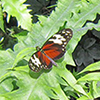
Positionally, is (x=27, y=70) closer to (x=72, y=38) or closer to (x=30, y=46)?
(x=30, y=46)

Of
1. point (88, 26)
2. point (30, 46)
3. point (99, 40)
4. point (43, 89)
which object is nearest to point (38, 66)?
point (43, 89)

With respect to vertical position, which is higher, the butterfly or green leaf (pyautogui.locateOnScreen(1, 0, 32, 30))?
green leaf (pyautogui.locateOnScreen(1, 0, 32, 30))

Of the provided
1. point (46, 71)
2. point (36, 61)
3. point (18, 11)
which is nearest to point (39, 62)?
point (36, 61)

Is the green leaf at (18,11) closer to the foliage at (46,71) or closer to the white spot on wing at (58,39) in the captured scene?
the foliage at (46,71)

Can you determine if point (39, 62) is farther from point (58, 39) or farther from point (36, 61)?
point (58, 39)

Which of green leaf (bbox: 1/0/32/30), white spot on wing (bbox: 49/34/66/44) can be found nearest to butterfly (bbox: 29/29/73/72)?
white spot on wing (bbox: 49/34/66/44)

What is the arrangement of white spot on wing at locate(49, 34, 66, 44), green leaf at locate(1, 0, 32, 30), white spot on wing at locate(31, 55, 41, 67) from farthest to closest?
green leaf at locate(1, 0, 32, 30)
white spot on wing at locate(49, 34, 66, 44)
white spot on wing at locate(31, 55, 41, 67)

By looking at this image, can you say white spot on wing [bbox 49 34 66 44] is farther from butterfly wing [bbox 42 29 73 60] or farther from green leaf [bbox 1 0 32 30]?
green leaf [bbox 1 0 32 30]
